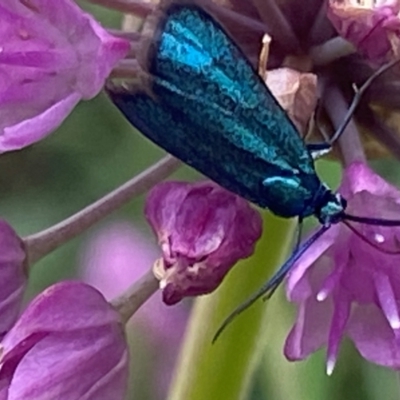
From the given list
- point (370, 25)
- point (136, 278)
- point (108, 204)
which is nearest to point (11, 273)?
point (108, 204)

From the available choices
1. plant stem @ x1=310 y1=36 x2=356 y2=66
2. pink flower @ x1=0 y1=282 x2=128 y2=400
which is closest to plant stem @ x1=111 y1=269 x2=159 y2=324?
pink flower @ x1=0 y1=282 x2=128 y2=400

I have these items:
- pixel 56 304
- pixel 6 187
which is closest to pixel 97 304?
pixel 56 304

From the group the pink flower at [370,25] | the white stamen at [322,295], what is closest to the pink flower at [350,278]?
the white stamen at [322,295]

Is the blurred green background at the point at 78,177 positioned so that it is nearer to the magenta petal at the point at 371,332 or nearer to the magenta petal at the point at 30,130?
the magenta petal at the point at 371,332

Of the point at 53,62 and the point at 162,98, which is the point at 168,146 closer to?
the point at 162,98

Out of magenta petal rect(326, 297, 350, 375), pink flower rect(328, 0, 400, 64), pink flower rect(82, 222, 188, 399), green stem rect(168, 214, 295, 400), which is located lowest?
pink flower rect(82, 222, 188, 399)

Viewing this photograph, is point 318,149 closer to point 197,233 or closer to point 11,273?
point 197,233

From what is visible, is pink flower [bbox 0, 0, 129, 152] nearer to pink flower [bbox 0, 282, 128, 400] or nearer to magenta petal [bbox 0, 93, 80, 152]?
magenta petal [bbox 0, 93, 80, 152]
